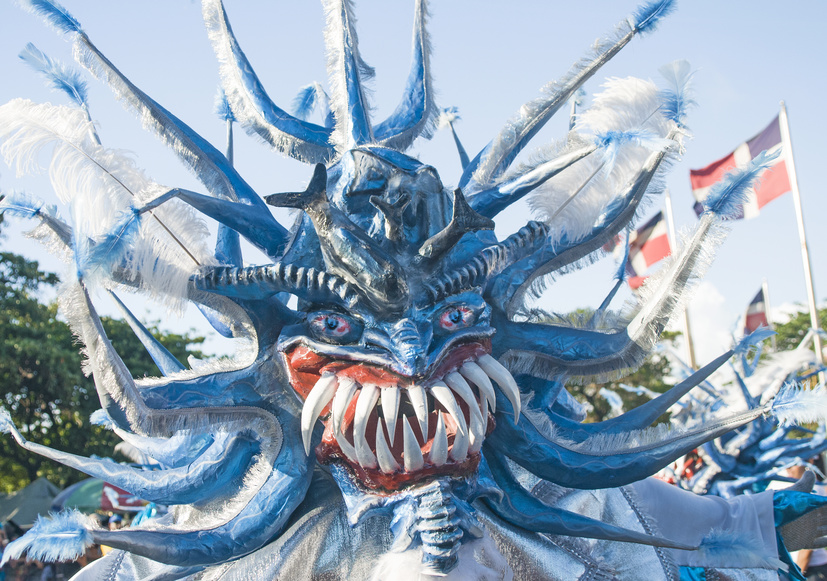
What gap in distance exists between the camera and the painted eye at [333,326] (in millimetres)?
2717

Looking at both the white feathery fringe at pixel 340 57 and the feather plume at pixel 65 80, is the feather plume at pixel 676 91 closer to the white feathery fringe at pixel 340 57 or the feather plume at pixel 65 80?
the white feathery fringe at pixel 340 57

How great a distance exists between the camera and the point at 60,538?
2.93 m

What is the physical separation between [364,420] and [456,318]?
1.62 feet

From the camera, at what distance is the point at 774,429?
237 inches

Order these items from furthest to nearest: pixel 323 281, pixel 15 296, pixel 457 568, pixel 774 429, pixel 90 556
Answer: pixel 15 296 < pixel 90 556 < pixel 774 429 < pixel 323 281 < pixel 457 568

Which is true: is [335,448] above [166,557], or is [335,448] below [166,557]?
above

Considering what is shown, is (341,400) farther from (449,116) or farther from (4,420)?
(449,116)

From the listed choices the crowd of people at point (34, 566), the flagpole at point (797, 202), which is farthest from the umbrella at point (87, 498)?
the flagpole at point (797, 202)

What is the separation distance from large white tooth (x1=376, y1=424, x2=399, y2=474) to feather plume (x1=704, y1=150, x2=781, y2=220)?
149 cm

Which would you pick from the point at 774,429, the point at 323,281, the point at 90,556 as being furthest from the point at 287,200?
the point at 90,556

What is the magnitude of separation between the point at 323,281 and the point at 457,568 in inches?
41.9

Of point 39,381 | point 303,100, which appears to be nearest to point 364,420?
point 303,100

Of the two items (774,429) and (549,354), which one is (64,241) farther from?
(774,429)

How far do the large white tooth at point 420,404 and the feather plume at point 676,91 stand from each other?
149cm
